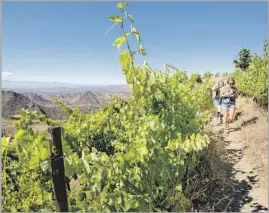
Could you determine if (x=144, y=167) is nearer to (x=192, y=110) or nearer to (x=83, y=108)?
(x=192, y=110)

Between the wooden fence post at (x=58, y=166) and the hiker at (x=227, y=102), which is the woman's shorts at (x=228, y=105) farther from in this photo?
the wooden fence post at (x=58, y=166)

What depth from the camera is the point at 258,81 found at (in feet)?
41.8

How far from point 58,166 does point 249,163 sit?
14.6ft

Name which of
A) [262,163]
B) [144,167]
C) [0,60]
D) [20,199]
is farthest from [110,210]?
[262,163]

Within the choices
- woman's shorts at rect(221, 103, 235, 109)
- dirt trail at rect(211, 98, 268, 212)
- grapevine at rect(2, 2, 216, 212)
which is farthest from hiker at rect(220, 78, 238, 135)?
grapevine at rect(2, 2, 216, 212)

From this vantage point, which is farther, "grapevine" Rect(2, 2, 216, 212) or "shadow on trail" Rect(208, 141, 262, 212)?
"shadow on trail" Rect(208, 141, 262, 212)

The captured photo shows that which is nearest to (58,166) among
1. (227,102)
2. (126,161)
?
(126,161)

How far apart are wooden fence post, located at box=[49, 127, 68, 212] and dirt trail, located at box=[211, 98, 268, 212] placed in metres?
2.70

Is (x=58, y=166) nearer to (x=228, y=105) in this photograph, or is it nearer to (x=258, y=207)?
(x=258, y=207)

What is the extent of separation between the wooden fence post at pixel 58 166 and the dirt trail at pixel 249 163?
2.70 meters

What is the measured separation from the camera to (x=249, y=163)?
6.06 m

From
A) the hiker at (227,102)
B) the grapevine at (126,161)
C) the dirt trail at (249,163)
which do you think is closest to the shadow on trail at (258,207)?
the dirt trail at (249,163)

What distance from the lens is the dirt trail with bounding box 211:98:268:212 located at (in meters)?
4.59

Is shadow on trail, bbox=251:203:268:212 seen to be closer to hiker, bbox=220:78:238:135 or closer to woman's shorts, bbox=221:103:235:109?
hiker, bbox=220:78:238:135
